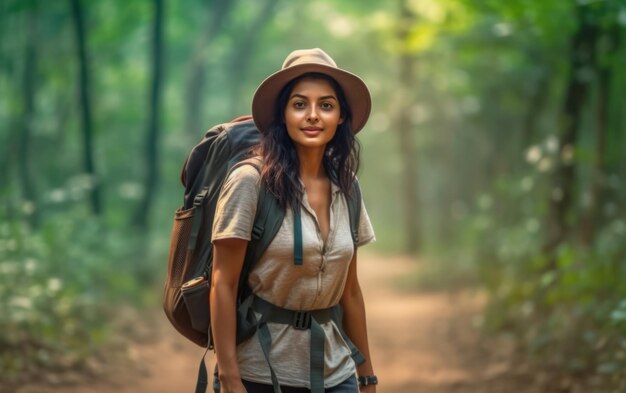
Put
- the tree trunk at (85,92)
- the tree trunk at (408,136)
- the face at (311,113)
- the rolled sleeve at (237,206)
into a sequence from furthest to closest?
the tree trunk at (408,136) < the tree trunk at (85,92) < the face at (311,113) < the rolled sleeve at (237,206)

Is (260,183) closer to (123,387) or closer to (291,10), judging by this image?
(123,387)

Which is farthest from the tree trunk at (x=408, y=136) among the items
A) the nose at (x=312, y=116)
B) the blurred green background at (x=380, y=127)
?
the nose at (x=312, y=116)

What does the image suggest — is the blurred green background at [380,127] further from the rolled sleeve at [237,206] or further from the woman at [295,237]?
the rolled sleeve at [237,206]

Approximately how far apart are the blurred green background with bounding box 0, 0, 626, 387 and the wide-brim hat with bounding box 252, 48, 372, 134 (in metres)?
3.59

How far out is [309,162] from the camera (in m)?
3.48

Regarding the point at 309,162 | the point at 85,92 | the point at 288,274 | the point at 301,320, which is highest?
the point at 85,92

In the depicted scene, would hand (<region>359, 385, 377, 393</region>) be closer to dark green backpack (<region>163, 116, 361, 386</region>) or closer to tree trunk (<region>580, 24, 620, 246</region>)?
dark green backpack (<region>163, 116, 361, 386</region>)

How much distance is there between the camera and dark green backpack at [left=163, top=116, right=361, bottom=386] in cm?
335

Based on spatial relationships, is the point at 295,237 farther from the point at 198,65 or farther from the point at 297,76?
the point at 198,65

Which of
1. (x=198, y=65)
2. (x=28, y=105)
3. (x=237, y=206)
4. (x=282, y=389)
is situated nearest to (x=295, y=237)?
(x=237, y=206)

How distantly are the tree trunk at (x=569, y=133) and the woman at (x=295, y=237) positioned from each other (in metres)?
6.84

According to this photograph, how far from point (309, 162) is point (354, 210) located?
29 centimetres

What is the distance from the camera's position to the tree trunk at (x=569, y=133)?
976cm

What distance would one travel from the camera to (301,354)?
10.9 ft
